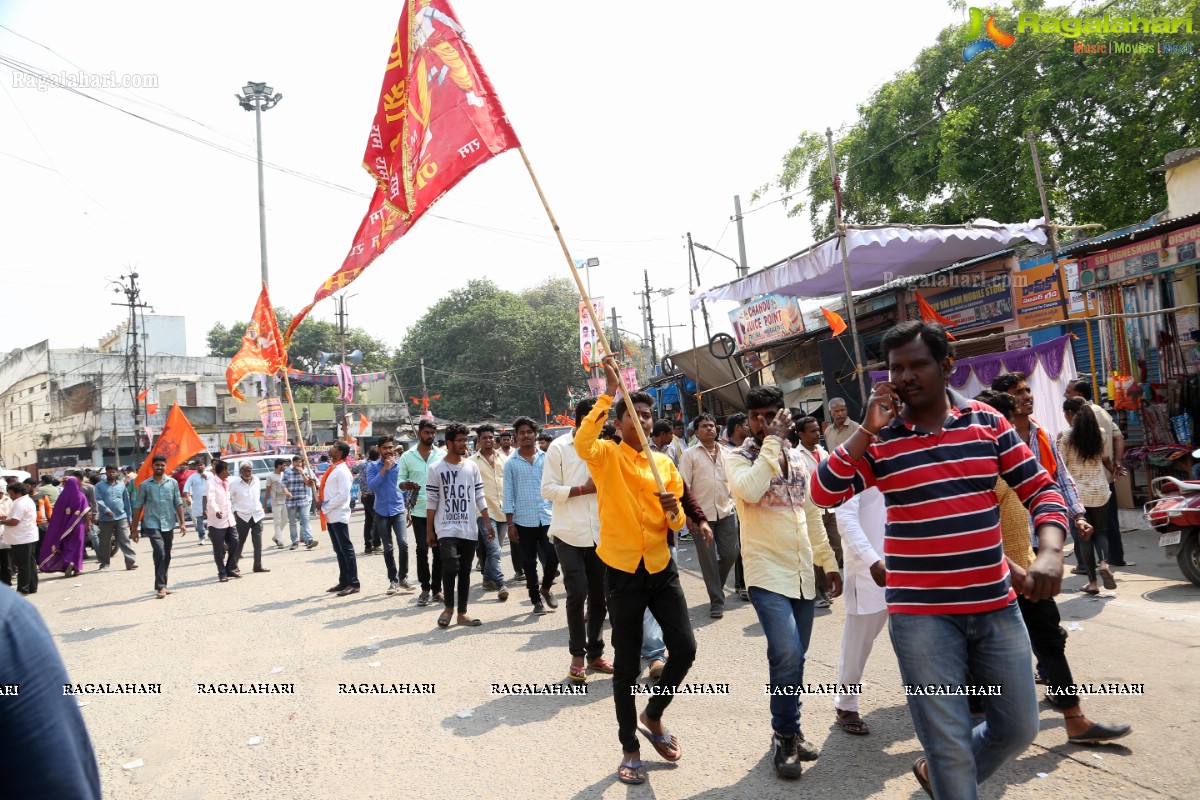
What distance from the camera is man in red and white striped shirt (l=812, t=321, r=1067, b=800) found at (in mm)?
2619

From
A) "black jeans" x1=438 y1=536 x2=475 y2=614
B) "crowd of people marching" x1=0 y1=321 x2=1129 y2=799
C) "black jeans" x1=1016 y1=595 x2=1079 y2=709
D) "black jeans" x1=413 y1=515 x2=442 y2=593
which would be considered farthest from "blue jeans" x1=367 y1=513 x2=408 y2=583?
"black jeans" x1=1016 y1=595 x2=1079 y2=709

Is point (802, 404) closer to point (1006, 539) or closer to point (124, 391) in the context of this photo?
point (1006, 539)

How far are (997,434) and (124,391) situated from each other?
53.8m

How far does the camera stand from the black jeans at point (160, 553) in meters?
10.9

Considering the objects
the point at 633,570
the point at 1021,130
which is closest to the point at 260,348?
the point at 633,570

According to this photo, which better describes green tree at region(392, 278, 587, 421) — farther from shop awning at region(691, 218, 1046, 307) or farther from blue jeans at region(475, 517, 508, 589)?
blue jeans at region(475, 517, 508, 589)

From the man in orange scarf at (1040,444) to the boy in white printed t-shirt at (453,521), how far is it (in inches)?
180

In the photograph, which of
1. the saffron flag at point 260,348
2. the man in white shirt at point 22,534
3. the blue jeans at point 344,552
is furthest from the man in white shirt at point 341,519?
the man in white shirt at point 22,534

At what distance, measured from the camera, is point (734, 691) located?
202 inches

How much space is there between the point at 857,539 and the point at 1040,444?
1874mm

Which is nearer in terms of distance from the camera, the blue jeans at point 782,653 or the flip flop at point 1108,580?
the blue jeans at point 782,653

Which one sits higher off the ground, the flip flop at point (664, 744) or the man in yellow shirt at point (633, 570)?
the man in yellow shirt at point (633, 570)

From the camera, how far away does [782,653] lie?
3859mm

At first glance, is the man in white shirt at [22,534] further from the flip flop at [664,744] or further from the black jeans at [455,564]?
the flip flop at [664,744]
